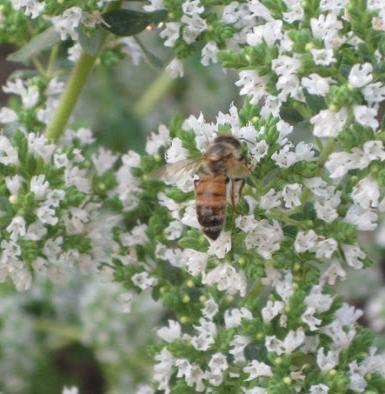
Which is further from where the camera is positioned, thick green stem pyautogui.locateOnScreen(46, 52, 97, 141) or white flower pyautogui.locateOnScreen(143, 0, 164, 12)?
thick green stem pyautogui.locateOnScreen(46, 52, 97, 141)

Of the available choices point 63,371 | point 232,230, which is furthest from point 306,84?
point 63,371

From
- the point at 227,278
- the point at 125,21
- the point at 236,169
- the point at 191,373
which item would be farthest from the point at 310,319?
the point at 125,21

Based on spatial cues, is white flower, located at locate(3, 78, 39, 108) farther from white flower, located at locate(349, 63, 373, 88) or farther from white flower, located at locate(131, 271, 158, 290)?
white flower, located at locate(349, 63, 373, 88)

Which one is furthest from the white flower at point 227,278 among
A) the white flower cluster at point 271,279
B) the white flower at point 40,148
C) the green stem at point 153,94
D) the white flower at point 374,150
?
the green stem at point 153,94

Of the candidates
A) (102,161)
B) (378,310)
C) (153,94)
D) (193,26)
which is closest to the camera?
(193,26)

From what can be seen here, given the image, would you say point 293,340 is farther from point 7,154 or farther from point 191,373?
point 7,154

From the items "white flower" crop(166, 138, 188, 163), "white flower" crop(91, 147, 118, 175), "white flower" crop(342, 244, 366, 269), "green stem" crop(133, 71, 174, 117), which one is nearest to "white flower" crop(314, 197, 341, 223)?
"white flower" crop(342, 244, 366, 269)
